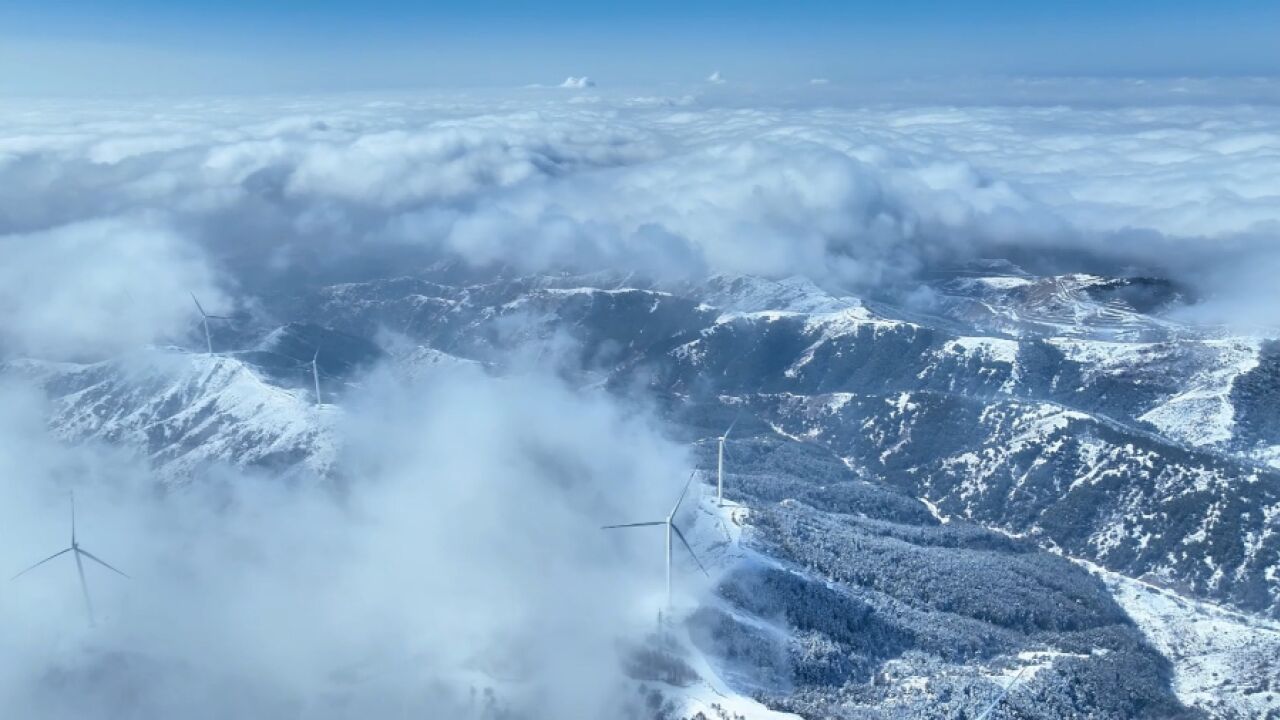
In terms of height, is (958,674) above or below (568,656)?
below

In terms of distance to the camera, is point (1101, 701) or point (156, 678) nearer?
point (156, 678)

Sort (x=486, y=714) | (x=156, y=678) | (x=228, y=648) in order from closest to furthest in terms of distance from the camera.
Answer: (x=486, y=714)
(x=156, y=678)
(x=228, y=648)

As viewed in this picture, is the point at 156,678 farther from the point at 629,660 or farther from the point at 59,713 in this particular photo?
the point at 629,660

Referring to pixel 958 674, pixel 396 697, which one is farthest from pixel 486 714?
pixel 958 674

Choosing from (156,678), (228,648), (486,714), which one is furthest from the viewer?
(228,648)

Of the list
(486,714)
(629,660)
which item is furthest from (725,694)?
(486,714)

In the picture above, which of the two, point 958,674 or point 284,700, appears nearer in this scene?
point 284,700

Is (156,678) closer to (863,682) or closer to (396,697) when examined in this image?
(396,697)

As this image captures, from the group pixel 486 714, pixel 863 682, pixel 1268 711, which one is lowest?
pixel 1268 711

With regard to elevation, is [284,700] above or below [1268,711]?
above
